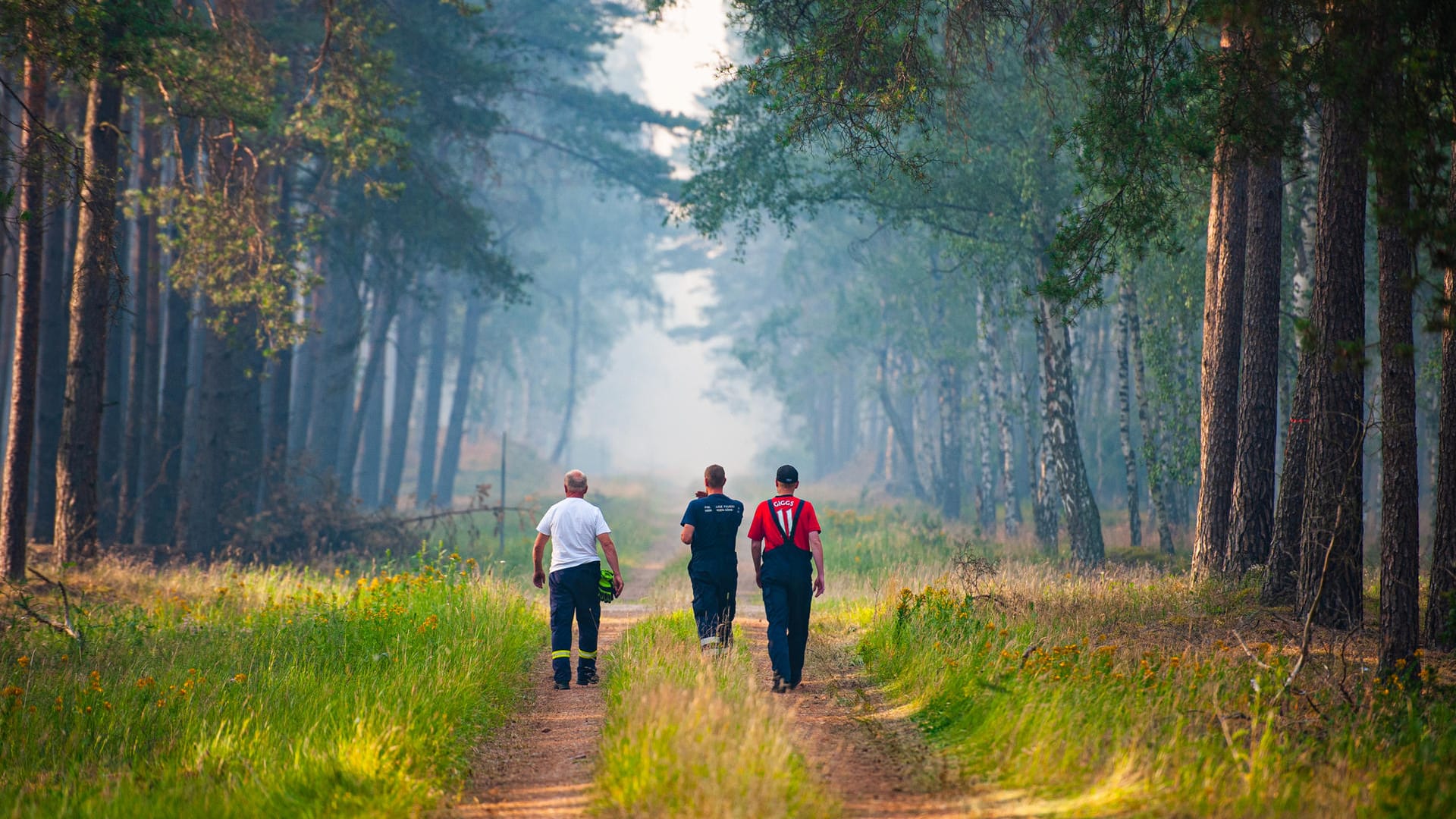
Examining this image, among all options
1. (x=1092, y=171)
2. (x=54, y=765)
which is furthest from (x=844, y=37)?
(x=54, y=765)

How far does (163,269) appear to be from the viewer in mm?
20031

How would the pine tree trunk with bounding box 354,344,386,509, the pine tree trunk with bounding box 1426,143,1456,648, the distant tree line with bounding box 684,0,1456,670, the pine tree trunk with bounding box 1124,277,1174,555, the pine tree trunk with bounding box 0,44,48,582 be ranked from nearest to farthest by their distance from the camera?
the distant tree line with bounding box 684,0,1456,670 < the pine tree trunk with bounding box 1426,143,1456,648 < the pine tree trunk with bounding box 0,44,48,582 < the pine tree trunk with bounding box 1124,277,1174,555 < the pine tree trunk with bounding box 354,344,386,509

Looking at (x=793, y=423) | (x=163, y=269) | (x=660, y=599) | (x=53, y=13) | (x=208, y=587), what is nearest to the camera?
(x=53, y=13)

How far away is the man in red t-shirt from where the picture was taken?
28.4 feet

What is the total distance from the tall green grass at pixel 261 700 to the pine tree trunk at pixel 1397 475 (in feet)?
23.3

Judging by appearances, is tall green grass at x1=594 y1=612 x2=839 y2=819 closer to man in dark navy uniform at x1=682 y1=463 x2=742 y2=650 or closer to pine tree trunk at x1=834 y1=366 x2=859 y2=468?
man in dark navy uniform at x1=682 y1=463 x2=742 y2=650

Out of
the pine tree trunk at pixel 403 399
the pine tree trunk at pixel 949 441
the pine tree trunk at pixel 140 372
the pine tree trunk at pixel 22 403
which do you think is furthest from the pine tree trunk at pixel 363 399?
the pine tree trunk at pixel 949 441

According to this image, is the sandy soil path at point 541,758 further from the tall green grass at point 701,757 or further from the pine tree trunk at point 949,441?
the pine tree trunk at point 949,441

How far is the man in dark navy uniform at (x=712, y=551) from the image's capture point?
30.3ft

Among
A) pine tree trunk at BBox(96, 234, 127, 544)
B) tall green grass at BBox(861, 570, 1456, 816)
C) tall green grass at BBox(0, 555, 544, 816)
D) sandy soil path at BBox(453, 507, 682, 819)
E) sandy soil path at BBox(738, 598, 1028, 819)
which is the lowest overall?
sandy soil path at BBox(453, 507, 682, 819)

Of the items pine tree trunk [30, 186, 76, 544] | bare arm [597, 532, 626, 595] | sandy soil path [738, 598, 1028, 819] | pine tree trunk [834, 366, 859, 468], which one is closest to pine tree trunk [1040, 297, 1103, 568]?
sandy soil path [738, 598, 1028, 819]

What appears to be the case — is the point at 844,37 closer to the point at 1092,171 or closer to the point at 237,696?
the point at 1092,171

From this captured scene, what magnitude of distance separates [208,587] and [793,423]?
6488 cm

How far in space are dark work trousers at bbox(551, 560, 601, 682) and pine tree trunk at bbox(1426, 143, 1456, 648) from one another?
22.9ft
